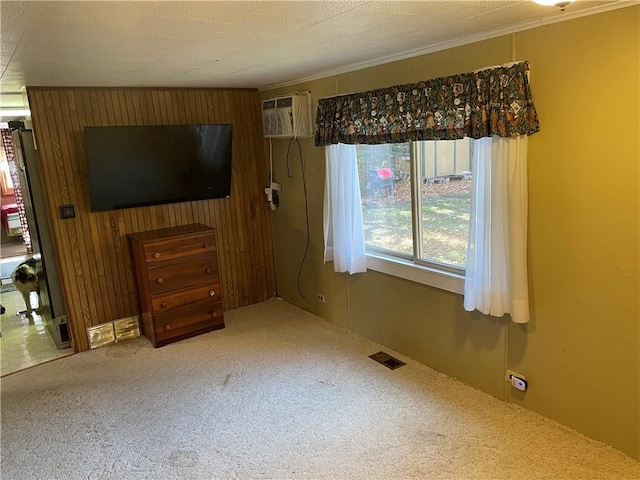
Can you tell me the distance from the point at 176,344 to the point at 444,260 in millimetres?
2258

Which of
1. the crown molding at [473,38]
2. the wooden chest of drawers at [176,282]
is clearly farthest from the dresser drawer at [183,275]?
the crown molding at [473,38]

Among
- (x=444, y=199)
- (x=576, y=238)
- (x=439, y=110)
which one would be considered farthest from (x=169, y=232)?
(x=576, y=238)

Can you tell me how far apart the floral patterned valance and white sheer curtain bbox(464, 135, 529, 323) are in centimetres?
11

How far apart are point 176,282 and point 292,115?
1656mm

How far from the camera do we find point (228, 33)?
2.10 meters

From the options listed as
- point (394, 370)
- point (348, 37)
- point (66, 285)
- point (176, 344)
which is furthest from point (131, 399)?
point (348, 37)

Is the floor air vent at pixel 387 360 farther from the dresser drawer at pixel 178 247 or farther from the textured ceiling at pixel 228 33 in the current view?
the textured ceiling at pixel 228 33

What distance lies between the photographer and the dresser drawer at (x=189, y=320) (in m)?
3.90

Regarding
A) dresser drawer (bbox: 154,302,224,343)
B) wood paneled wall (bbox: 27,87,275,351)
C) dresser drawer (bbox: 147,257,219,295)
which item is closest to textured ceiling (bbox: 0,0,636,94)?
wood paneled wall (bbox: 27,87,275,351)

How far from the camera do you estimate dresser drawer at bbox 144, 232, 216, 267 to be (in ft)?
12.4

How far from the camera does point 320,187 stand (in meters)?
4.01

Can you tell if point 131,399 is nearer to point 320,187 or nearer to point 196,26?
point 320,187

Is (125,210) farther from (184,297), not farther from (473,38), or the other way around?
(473,38)

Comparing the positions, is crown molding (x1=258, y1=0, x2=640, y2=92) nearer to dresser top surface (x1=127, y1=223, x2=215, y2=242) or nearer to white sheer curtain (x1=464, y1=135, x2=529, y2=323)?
white sheer curtain (x1=464, y1=135, x2=529, y2=323)
